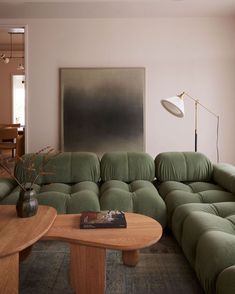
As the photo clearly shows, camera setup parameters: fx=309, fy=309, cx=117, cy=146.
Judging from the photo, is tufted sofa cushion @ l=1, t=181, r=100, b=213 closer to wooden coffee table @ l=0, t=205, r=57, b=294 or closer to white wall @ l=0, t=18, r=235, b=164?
wooden coffee table @ l=0, t=205, r=57, b=294

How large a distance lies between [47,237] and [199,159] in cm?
220

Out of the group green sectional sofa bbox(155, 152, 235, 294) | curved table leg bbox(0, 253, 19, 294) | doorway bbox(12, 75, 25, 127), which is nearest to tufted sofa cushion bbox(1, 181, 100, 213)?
green sectional sofa bbox(155, 152, 235, 294)

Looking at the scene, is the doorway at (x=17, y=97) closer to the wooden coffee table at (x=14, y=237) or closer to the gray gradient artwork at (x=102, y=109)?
the gray gradient artwork at (x=102, y=109)

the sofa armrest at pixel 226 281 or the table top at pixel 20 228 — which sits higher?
the table top at pixel 20 228

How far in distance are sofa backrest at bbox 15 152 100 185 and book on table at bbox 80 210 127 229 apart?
1258mm

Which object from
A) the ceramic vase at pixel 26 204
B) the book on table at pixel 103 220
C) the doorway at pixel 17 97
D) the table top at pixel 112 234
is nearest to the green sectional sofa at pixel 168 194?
the table top at pixel 112 234

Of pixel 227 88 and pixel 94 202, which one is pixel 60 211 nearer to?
pixel 94 202

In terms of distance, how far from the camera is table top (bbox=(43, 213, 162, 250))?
177 centimetres

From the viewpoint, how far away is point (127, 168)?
3496 millimetres

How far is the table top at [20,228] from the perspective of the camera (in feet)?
5.38

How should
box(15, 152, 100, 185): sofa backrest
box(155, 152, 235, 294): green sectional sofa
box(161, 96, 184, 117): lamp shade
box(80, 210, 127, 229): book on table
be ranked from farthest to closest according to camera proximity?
box(15, 152, 100, 185): sofa backrest < box(161, 96, 184, 117): lamp shade < box(80, 210, 127, 229): book on table < box(155, 152, 235, 294): green sectional sofa

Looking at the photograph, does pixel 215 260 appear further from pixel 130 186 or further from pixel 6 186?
pixel 6 186

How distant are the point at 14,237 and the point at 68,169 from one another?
5.62 feet

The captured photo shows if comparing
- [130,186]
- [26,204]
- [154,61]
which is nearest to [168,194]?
[130,186]
